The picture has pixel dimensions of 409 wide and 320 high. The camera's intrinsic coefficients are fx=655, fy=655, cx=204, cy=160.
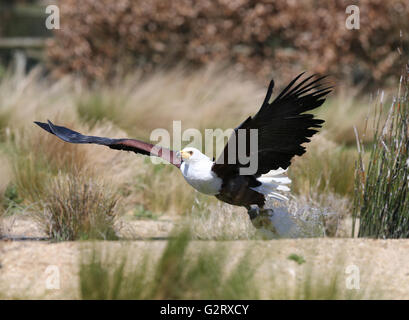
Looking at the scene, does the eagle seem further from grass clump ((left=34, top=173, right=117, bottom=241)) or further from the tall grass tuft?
the tall grass tuft

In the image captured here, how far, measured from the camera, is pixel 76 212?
16.5 ft

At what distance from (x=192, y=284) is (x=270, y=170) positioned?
1662 millimetres

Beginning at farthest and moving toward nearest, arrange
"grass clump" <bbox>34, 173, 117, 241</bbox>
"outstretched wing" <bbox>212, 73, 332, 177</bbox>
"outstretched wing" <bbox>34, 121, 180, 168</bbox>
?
"outstretched wing" <bbox>34, 121, 180, 168</bbox>, "grass clump" <bbox>34, 173, 117, 241</bbox>, "outstretched wing" <bbox>212, 73, 332, 177</bbox>

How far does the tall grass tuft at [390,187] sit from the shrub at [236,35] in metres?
6.64

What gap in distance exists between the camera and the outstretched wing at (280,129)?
14.7ft

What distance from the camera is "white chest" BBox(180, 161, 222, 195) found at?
4.75 meters

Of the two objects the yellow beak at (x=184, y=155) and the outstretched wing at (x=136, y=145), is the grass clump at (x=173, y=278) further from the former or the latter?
the outstretched wing at (x=136, y=145)

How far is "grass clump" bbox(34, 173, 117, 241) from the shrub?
662cm

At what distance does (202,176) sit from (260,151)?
0.47 meters

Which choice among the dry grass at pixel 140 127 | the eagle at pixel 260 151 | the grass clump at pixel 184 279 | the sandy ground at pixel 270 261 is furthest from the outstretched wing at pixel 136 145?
the grass clump at pixel 184 279

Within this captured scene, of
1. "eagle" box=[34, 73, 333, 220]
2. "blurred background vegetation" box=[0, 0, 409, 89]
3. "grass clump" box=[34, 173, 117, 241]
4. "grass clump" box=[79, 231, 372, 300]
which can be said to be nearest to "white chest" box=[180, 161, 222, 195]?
"eagle" box=[34, 73, 333, 220]

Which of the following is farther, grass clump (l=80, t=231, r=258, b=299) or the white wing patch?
the white wing patch

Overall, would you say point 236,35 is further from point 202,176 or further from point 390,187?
point 202,176
